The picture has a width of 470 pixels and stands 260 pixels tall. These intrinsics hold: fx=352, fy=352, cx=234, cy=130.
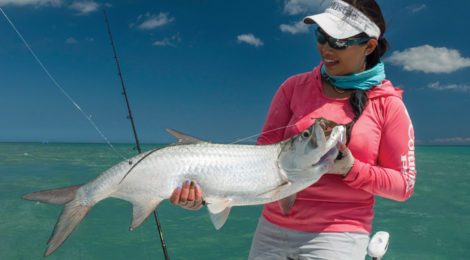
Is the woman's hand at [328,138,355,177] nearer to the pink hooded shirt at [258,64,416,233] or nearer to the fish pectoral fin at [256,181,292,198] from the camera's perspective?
the pink hooded shirt at [258,64,416,233]

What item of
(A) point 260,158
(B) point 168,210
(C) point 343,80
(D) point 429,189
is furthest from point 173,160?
(D) point 429,189

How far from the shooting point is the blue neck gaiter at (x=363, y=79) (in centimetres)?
200

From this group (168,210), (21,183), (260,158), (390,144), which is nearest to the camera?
(390,144)

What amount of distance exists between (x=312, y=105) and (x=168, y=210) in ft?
28.4

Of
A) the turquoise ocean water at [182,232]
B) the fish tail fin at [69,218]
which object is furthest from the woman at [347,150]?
the turquoise ocean water at [182,232]

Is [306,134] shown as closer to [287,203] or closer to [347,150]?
[347,150]

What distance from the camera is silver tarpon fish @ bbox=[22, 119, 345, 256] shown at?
6.21ft

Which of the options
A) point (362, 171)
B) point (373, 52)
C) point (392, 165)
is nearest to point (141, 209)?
point (362, 171)

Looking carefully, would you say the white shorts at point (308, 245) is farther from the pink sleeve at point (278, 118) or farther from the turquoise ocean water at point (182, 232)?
the turquoise ocean water at point (182, 232)

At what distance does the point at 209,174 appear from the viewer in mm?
1944

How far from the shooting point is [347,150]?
1754mm

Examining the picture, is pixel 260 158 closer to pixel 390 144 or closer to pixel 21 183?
pixel 390 144

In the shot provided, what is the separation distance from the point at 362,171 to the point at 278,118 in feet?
2.14

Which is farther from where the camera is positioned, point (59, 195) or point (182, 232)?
point (182, 232)
